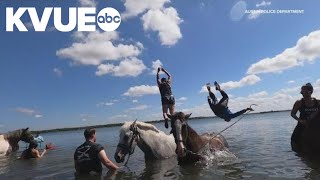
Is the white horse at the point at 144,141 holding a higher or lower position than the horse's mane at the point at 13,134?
lower

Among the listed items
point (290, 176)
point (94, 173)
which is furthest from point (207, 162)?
point (94, 173)

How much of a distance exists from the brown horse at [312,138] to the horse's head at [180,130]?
146 inches

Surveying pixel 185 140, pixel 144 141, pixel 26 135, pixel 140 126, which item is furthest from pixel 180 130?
pixel 26 135

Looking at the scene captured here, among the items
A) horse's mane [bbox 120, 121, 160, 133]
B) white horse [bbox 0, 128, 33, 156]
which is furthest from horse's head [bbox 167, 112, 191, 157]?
white horse [bbox 0, 128, 33, 156]

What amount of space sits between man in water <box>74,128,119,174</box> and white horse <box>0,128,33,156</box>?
1336cm

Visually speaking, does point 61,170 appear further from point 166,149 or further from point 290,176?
point 290,176

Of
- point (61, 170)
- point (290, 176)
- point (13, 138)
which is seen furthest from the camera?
point (13, 138)

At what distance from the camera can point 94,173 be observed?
10422mm

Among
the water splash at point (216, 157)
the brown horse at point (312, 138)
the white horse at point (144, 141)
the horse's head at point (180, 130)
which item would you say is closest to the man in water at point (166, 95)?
the white horse at point (144, 141)

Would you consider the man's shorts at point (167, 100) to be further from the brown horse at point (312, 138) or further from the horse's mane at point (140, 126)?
the brown horse at point (312, 138)

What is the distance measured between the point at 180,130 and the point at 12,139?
1628 cm

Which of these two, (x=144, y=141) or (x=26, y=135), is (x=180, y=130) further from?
(x=26, y=135)

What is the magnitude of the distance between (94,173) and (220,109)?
583 centimetres

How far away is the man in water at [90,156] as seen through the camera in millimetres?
9500
